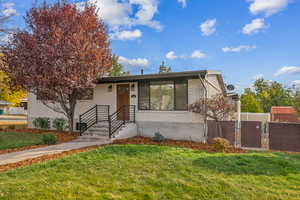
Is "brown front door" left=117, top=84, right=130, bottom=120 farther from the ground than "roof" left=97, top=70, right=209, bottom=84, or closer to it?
closer to it

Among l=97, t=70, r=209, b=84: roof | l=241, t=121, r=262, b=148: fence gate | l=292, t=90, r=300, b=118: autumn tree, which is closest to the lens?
l=241, t=121, r=262, b=148: fence gate

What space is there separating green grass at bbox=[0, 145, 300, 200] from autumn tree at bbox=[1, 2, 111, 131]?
194 inches

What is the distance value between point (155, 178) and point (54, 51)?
7.62m

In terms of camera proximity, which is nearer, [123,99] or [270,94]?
[123,99]

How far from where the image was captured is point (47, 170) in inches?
190

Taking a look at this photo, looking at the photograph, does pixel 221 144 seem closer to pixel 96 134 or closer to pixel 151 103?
pixel 151 103

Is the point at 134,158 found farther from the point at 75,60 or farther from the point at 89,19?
the point at 89,19

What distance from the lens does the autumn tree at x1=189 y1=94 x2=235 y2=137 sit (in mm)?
8406

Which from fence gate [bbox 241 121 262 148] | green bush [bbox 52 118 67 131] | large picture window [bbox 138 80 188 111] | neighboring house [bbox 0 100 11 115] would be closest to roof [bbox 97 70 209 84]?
large picture window [bbox 138 80 188 111]

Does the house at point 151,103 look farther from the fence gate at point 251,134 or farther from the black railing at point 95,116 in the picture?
the fence gate at point 251,134

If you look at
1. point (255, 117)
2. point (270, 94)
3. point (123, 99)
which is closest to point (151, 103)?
point (123, 99)

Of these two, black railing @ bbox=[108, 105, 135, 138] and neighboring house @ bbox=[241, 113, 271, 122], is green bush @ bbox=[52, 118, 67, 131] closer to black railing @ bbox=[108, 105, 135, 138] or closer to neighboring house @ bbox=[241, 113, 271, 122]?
black railing @ bbox=[108, 105, 135, 138]

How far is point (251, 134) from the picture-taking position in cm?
826

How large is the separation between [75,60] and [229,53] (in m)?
14.3
